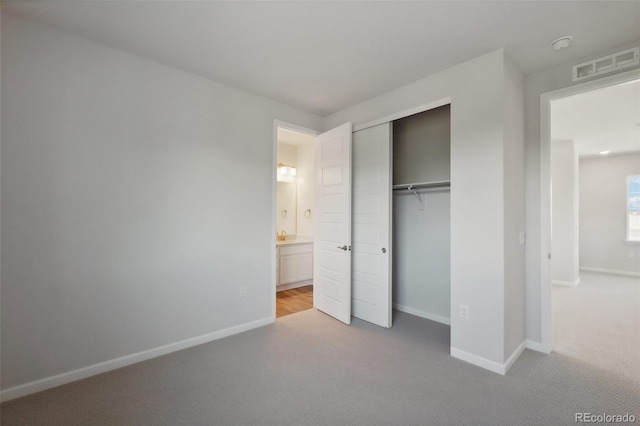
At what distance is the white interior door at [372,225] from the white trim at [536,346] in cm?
131

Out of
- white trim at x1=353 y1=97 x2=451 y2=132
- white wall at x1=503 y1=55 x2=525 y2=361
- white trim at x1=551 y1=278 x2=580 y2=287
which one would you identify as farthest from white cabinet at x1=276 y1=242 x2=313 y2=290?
white trim at x1=551 y1=278 x2=580 y2=287

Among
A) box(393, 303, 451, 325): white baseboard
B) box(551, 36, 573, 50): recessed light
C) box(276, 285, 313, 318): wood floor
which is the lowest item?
box(276, 285, 313, 318): wood floor

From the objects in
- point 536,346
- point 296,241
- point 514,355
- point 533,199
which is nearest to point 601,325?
point 536,346

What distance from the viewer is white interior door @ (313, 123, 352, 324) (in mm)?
3293

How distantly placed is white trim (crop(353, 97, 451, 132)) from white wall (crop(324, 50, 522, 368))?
0.15 feet

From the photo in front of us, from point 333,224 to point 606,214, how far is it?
6.65 metres

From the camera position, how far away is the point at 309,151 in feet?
18.0

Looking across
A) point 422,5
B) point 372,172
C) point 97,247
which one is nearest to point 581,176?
point 372,172

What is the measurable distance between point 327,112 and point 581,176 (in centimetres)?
644

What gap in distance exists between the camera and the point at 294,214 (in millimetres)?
5781

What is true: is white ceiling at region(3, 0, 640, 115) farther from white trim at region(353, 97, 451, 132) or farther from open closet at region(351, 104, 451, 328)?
open closet at region(351, 104, 451, 328)

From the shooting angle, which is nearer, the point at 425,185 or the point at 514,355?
the point at 514,355

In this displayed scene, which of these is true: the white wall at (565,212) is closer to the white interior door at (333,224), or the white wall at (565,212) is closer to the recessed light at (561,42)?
the recessed light at (561,42)

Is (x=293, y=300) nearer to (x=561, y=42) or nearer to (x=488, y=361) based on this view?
(x=488, y=361)
